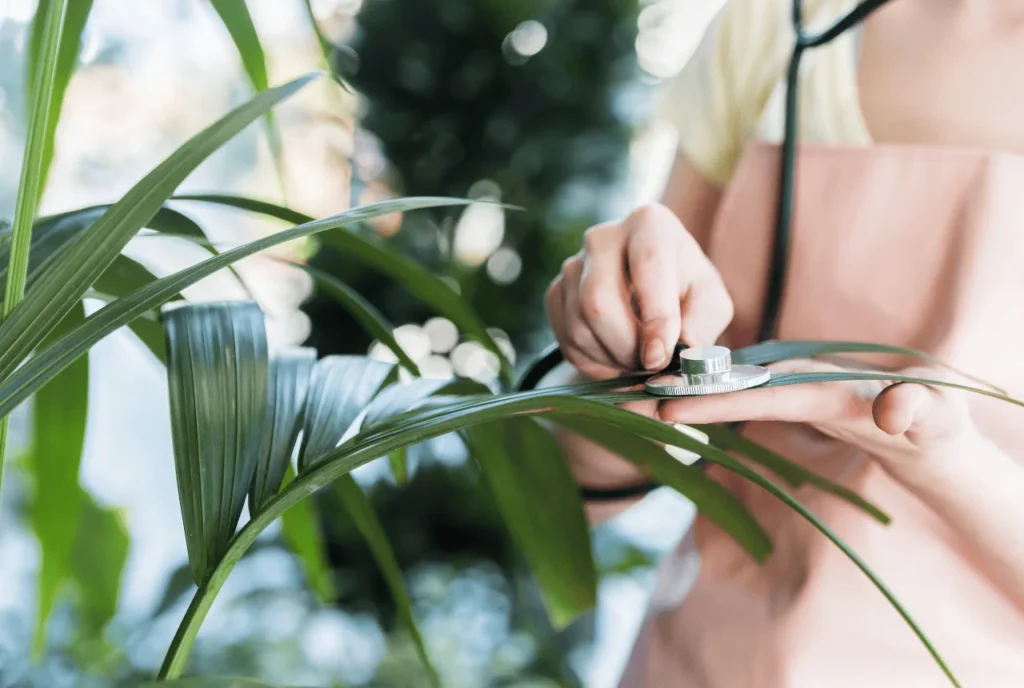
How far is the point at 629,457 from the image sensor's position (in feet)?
1.16

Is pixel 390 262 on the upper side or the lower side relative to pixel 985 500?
upper

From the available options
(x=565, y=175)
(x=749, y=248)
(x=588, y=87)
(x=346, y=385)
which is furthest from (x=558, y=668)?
(x=346, y=385)

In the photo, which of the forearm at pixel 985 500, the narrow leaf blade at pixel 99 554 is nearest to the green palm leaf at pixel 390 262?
the forearm at pixel 985 500

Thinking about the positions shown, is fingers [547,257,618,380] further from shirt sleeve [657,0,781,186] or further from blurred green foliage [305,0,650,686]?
blurred green foliage [305,0,650,686]

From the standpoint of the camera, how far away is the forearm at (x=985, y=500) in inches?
13.9

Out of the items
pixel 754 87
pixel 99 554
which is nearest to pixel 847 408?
pixel 754 87

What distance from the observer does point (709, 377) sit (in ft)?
0.83

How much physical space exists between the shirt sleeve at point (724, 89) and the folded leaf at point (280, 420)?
290 millimetres

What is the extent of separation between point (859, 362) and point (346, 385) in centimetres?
26

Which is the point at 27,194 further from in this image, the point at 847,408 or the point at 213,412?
the point at 847,408

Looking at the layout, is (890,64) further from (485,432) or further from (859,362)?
(485,432)

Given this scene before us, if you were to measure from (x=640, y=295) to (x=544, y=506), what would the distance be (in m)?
0.12

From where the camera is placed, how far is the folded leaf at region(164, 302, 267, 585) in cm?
25

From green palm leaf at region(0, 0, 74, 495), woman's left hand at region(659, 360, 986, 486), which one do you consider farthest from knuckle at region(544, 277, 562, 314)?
green palm leaf at region(0, 0, 74, 495)
